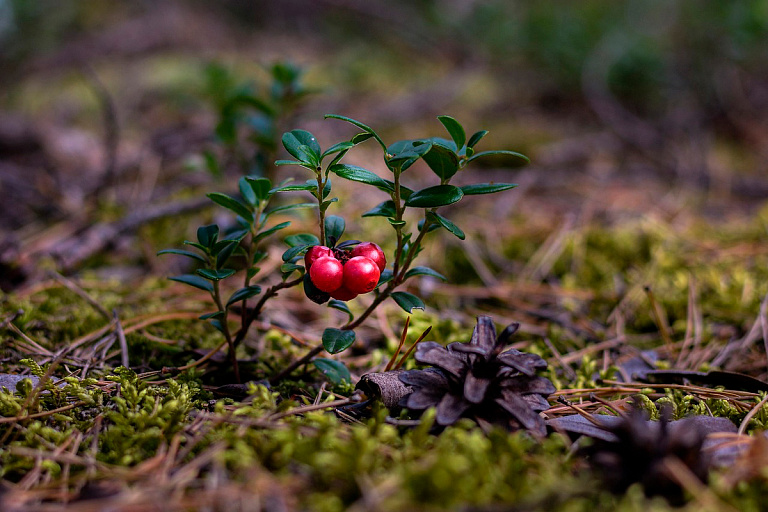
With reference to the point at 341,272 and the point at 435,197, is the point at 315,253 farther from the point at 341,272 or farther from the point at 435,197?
the point at 435,197

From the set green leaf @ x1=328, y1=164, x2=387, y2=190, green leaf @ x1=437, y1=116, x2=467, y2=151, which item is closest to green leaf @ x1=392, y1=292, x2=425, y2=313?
green leaf @ x1=328, y1=164, x2=387, y2=190

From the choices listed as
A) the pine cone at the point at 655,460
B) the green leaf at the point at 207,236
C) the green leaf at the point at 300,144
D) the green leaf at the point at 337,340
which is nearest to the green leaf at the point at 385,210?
the green leaf at the point at 300,144

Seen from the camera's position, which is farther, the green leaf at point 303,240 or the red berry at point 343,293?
the green leaf at point 303,240

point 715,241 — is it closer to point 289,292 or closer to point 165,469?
point 289,292

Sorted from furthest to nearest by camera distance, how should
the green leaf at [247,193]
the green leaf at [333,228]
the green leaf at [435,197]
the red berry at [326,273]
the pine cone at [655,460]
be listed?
the green leaf at [247,193]
the green leaf at [333,228]
the green leaf at [435,197]
the red berry at [326,273]
the pine cone at [655,460]

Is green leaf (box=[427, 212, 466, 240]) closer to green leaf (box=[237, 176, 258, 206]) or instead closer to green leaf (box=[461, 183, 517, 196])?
green leaf (box=[461, 183, 517, 196])

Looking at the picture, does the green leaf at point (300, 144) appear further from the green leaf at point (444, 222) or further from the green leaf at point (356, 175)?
the green leaf at point (444, 222)
